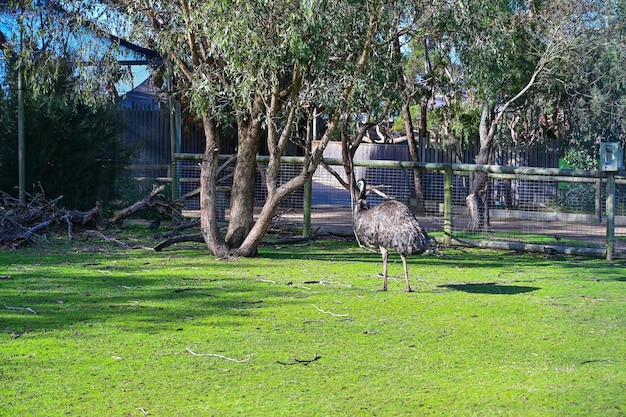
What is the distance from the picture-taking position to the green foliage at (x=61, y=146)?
1831 cm

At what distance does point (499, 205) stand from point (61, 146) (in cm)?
939

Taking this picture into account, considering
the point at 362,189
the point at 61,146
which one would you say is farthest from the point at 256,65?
the point at 61,146

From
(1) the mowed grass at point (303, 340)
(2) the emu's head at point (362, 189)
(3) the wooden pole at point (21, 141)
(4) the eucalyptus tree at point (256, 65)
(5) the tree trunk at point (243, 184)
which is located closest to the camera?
(1) the mowed grass at point (303, 340)

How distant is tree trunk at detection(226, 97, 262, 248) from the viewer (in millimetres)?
13828

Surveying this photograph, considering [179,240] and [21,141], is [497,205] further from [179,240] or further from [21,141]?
[21,141]

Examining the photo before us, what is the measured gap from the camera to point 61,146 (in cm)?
1866

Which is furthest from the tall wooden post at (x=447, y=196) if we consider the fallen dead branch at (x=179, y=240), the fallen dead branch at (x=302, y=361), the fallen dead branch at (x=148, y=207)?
the fallen dead branch at (x=302, y=361)

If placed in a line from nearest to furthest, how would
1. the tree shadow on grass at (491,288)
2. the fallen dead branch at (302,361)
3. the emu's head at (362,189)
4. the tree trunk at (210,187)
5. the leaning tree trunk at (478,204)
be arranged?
the fallen dead branch at (302,361), the tree shadow on grass at (491,288), the emu's head at (362,189), the tree trunk at (210,187), the leaning tree trunk at (478,204)

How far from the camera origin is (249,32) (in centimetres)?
1138

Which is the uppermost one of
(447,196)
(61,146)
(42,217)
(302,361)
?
(61,146)

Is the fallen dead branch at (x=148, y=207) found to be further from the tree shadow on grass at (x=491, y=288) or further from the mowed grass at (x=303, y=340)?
the tree shadow on grass at (x=491, y=288)

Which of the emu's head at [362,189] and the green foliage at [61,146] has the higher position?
the green foliage at [61,146]

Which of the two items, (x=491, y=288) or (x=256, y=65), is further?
(x=256, y=65)

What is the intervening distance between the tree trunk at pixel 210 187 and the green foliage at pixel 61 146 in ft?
18.2
